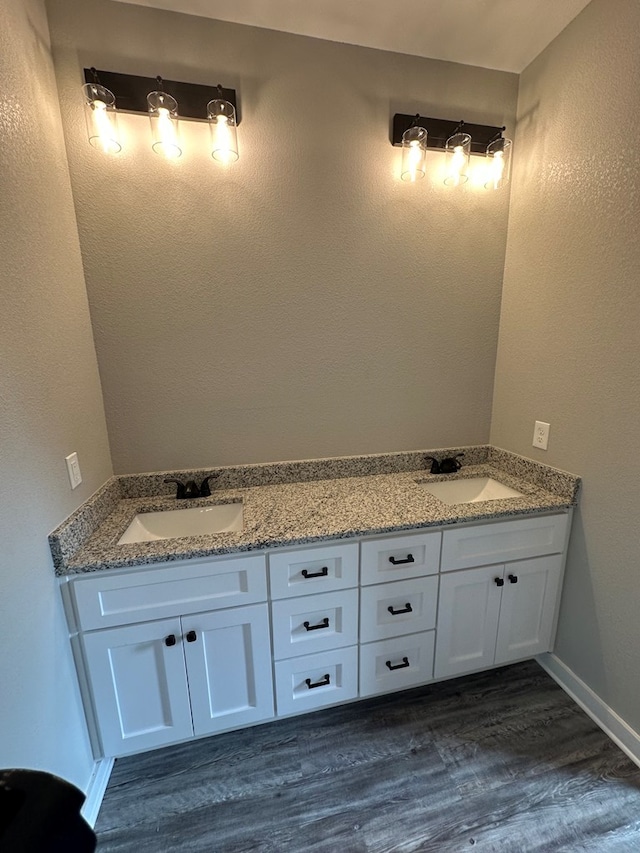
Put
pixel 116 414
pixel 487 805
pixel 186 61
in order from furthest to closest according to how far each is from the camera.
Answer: pixel 116 414, pixel 186 61, pixel 487 805

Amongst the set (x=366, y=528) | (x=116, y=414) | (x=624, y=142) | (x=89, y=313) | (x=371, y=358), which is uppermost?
(x=624, y=142)

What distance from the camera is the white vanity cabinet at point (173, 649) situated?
3.80 feet

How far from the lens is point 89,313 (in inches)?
55.6

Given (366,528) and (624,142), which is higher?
(624,142)

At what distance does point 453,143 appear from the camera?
1.52m

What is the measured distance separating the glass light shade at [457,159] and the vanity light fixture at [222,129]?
889 millimetres

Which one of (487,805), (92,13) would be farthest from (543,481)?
(92,13)

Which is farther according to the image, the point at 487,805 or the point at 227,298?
the point at 227,298

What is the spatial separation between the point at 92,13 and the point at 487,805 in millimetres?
2968

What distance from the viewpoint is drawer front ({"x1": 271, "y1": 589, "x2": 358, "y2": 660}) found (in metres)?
1.29

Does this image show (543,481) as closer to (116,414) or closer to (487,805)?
(487,805)

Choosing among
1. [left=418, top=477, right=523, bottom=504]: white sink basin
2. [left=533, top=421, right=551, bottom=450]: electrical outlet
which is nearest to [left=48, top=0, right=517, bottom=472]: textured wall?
[left=418, top=477, right=523, bottom=504]: white sink basin

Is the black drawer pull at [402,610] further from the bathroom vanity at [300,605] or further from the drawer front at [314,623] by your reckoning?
the drawer front at [314,623]

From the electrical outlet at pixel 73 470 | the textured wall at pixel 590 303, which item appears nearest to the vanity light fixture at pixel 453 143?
the textured wall at pixel 590 303
